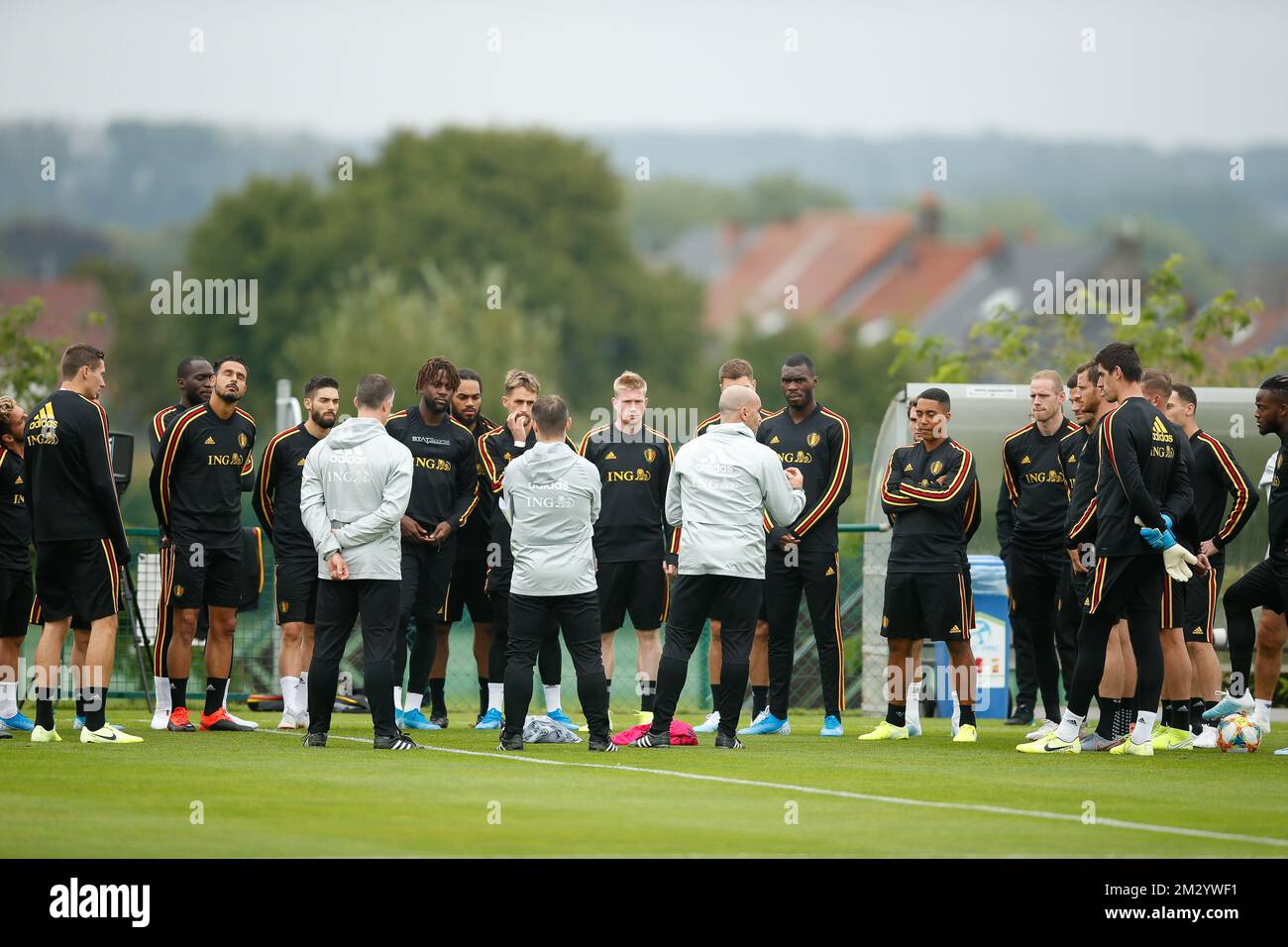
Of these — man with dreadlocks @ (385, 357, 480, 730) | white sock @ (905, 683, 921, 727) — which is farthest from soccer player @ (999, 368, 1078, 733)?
man with dreadlocks @ (385, 357, 480, 730)

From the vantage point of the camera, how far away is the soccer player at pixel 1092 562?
482 inches

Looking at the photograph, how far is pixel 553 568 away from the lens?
11688 mm

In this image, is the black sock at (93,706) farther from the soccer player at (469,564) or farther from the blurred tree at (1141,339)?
the blurred tree at (1141,339)

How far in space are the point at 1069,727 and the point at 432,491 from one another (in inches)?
188

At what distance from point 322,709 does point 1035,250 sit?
4190 inches

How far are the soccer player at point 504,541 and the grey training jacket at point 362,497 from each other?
2065 mm

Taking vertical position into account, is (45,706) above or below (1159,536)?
below

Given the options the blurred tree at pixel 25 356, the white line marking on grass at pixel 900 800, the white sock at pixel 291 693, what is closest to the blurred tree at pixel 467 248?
the blurred tree at pixel 25 356

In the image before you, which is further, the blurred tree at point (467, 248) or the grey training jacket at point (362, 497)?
the blurred tree at point (467, 248)

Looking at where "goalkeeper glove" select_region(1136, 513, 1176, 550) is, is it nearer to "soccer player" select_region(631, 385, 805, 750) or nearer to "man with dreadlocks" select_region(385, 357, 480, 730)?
"soccer player" select_region(631, 385, 805, 750)

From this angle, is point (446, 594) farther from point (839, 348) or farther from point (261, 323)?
point (839, 348)

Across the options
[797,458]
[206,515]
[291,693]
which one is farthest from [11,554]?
[797,458]

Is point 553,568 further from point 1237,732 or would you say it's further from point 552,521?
point 1237,732
